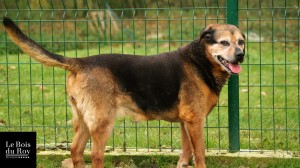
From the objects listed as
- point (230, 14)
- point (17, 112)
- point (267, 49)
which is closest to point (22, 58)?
point (17, 112)

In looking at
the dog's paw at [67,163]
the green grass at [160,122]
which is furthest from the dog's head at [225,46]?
the dog's paw at [67,163]

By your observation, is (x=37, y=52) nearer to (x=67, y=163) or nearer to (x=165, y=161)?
(x=67, y=163)

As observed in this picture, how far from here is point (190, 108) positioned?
7152 mm

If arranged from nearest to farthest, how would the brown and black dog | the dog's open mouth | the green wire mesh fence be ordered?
the brown and black dog < the dog's open mouth < the green wire mesh fence

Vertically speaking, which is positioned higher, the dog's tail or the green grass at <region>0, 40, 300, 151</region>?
the dog's tail

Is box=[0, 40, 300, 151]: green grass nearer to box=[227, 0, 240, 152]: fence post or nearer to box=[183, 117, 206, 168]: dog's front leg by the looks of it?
box=[227, 0, 240, 152]: fence post

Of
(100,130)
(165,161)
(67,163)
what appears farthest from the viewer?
(165,161)

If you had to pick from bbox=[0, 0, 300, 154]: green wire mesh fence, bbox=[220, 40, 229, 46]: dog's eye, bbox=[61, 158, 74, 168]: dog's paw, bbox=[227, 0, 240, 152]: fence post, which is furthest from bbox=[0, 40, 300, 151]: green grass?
bbox=[220, 40, 229, 46]: dog's eye

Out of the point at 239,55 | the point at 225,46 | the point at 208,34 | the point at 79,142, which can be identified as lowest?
the point at 79,142

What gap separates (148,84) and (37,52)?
1.26 meters

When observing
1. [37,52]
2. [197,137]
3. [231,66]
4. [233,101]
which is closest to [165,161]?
[197,137]

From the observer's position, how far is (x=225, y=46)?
7105mm

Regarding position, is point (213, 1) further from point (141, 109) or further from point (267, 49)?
point (141, 109)

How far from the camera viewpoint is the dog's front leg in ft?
23.5
